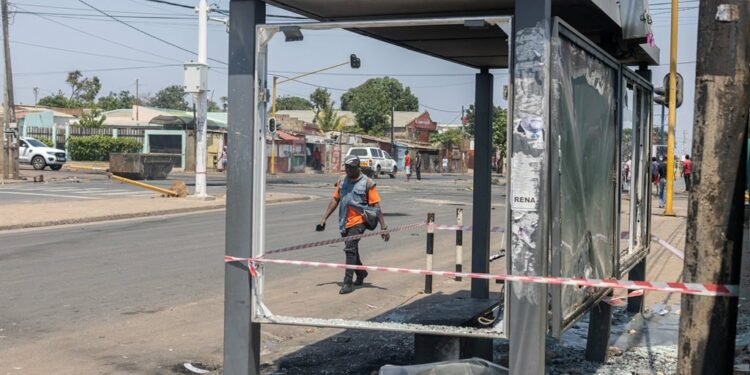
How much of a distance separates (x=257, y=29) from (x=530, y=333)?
8.25ft

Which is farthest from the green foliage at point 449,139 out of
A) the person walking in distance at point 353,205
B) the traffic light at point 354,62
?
the person walking in distance at point 353,205

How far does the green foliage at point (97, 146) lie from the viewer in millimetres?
53844

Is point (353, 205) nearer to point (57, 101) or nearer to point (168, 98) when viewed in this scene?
point (57, 101)

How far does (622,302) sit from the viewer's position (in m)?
7.25

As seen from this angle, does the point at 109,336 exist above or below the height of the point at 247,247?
below

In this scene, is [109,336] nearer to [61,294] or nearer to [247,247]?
[61,294]

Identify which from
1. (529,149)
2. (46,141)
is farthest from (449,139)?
(529,149)

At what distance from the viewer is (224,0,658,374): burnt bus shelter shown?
4906 mm

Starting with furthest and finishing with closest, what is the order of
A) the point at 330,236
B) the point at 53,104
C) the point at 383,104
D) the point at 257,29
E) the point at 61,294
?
the point at 53,104 → the point at 383,104 → the point at 330,236 → the point at 61,294 → the point at 257,29

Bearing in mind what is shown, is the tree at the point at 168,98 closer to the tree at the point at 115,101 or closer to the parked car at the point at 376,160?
the tree at the point at 115,101

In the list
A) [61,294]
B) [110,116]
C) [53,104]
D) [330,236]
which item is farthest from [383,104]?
[61,294]

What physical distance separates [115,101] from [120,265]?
339 feet

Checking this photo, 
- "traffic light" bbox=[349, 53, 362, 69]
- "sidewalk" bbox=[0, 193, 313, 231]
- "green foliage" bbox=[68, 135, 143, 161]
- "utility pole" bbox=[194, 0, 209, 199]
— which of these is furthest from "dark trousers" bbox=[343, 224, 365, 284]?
"green foliage" bbox=[68, 135, 143, 161]

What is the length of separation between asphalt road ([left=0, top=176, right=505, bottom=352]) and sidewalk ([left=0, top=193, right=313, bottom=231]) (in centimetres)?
65
